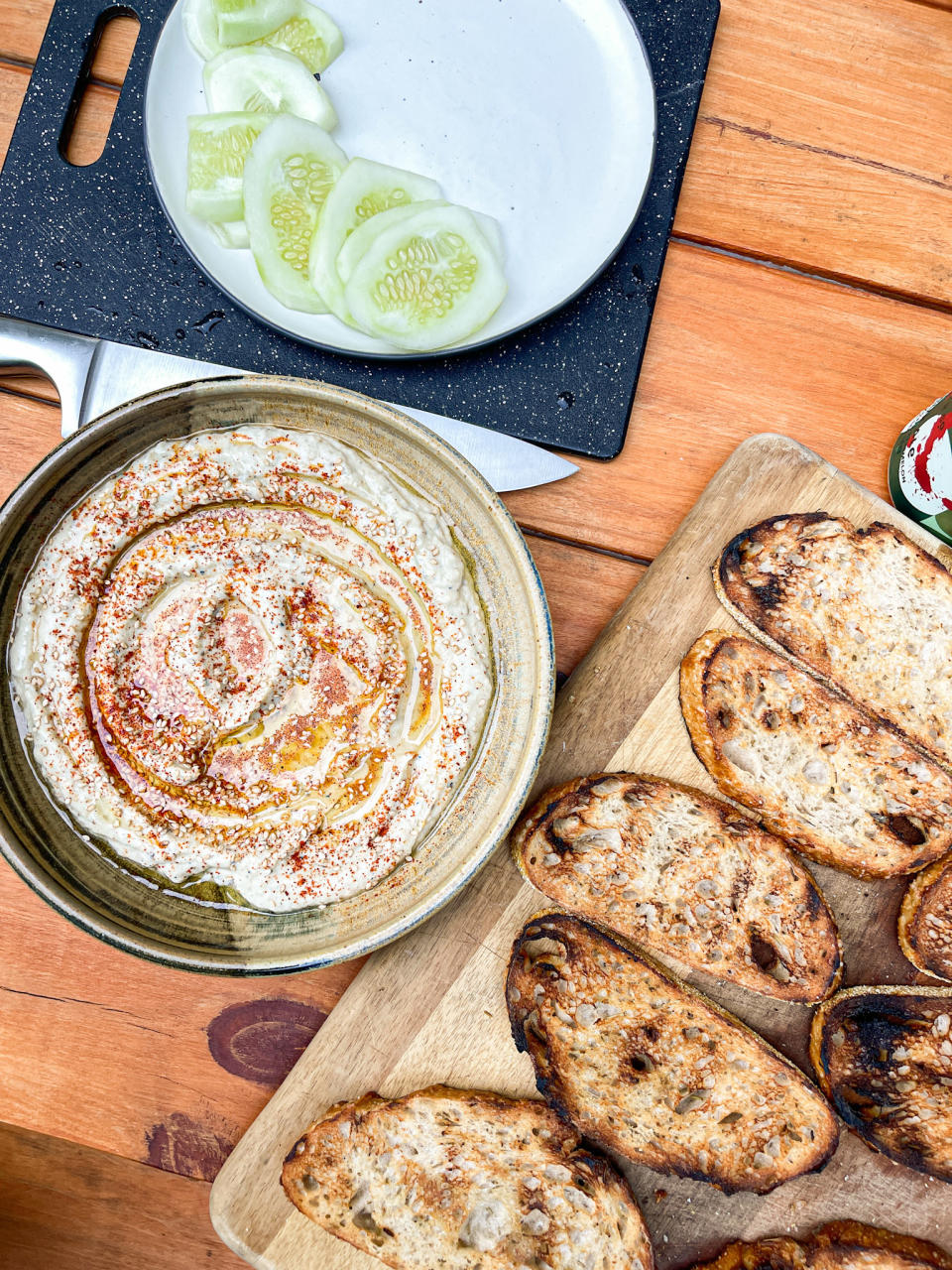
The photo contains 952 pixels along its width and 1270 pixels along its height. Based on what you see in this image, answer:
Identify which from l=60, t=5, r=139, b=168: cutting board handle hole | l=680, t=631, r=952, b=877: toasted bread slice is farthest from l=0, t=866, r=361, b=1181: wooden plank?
l=60, t=5, r=139, b=168: cutting board handle hole

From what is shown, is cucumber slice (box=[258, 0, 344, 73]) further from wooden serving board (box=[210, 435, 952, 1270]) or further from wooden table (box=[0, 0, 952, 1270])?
wooden serving board (box=[210, 435, 952, 1270])

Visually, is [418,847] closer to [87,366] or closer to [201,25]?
[87,366]

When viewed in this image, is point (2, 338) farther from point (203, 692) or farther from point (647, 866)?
point (647, 866)

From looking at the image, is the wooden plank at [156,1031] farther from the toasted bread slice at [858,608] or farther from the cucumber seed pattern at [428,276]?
the cucumber seed pattern at [428,276]

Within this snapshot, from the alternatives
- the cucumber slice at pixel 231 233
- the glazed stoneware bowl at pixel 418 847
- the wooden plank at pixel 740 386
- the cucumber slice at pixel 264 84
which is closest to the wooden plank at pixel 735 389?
the wooden plank at pixel 740 386

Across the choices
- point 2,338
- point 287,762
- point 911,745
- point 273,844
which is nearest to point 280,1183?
point 273,844

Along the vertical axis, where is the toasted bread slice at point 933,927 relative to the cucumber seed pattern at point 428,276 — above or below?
below
